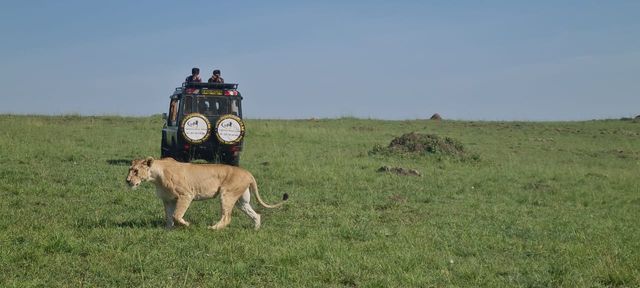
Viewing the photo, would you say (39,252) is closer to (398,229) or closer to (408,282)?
(408,282)

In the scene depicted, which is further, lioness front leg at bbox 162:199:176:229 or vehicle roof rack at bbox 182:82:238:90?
vehicle roof rack at bbox 182:82:238:90

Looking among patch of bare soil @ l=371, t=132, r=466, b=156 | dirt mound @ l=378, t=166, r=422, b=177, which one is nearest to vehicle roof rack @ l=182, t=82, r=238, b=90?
dirt mound @ l=378, t=166, r=422, b=177

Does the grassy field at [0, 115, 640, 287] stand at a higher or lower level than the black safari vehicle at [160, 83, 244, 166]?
lower

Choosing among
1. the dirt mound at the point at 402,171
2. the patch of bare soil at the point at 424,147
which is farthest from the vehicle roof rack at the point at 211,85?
the patch of bare soil at the point at 424,147

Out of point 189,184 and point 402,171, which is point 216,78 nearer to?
point 402,171

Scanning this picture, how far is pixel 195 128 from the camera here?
623 inches

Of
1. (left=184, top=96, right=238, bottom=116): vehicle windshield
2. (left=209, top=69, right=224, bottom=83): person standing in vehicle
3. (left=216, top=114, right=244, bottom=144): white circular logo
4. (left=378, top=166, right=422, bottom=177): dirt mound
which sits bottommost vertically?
(left=378, top=166, right=422, bottom=177): dirt mound

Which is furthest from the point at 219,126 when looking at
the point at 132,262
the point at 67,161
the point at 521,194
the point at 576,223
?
the point at 132,262

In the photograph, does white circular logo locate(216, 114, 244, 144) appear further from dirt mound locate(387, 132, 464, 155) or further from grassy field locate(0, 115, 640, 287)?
dirt mound locate(387, 132, 464, 155)

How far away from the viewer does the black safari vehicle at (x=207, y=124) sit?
52.0 feet

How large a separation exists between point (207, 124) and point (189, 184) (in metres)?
6.97

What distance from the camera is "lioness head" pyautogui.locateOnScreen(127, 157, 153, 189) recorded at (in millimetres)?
8672

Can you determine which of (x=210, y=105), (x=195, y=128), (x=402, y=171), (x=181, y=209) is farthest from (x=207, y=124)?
(x=181, y=209)

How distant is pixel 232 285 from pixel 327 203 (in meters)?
5.67
